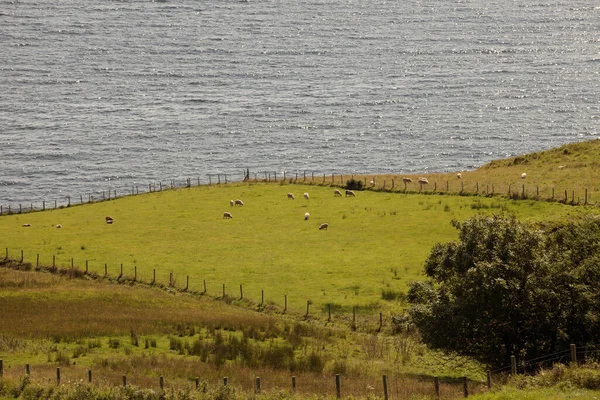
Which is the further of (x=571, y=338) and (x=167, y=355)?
(x=167, y=355)

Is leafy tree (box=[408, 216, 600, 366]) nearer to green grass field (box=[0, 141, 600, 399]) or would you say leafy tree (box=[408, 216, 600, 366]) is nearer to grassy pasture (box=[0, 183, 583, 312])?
green grass field (box=[0, 141, 600, 399])

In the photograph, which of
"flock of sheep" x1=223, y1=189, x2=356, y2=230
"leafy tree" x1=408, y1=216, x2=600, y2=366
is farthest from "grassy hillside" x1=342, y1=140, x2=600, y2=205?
"leafy tree" x1=408, y1=216, x2=600, y2=366

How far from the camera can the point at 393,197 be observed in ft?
321

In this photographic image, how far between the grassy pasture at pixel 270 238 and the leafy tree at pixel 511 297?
15106 mm

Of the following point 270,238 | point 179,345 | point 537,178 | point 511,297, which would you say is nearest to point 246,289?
point 270,238

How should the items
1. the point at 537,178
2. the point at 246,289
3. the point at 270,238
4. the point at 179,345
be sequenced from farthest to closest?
the point at 537,178 → the point at 270,238 → the point at 246,289 → the point at 179,345

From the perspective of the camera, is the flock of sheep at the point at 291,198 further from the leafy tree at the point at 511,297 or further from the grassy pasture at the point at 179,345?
→ the leafy tree at the point at 511,297

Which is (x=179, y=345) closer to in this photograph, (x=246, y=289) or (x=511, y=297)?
(x=246, y=289)

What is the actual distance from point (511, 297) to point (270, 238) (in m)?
39.2

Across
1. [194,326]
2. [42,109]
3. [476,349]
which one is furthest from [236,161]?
[476,349]

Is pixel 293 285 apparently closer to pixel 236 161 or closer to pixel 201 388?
pixel 201 388

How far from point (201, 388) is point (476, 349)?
15.4 m

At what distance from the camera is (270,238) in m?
86.1

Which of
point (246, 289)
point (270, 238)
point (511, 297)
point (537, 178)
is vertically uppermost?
point (537, 178)
